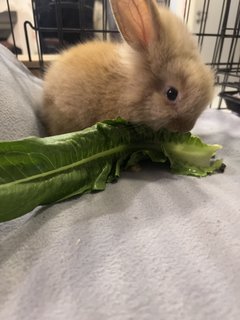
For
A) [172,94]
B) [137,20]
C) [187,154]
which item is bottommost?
[187,154]

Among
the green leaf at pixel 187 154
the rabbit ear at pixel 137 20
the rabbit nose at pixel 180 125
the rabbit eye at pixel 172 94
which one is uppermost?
the rabbit ear at pixel 137 20

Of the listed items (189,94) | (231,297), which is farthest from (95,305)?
(189,94)

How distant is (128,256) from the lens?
1.60 ft

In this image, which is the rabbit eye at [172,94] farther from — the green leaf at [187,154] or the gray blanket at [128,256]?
the gray blanket at [128,256]

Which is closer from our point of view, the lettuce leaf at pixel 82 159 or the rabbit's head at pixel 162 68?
the lettuce leaf at pixel 82 159

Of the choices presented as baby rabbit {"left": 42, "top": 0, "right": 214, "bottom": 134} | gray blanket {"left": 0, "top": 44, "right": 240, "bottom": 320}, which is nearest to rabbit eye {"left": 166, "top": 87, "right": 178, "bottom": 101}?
baby rabbit {"left": 42, "top": 0, "right": 214, "bottom": 134}

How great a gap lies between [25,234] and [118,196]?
0.76 ft

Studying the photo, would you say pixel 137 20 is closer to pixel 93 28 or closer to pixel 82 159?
pixel 82 159

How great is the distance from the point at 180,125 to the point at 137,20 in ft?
1.02

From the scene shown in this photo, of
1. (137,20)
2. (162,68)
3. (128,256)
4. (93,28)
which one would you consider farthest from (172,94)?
(93,28)

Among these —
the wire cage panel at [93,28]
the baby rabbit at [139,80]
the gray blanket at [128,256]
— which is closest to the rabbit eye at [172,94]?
the baby rabbit at [139,80]

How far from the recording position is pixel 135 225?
57 cm

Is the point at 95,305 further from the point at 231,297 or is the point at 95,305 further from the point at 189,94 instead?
the point at 189,94

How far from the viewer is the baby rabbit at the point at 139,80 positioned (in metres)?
0.81
